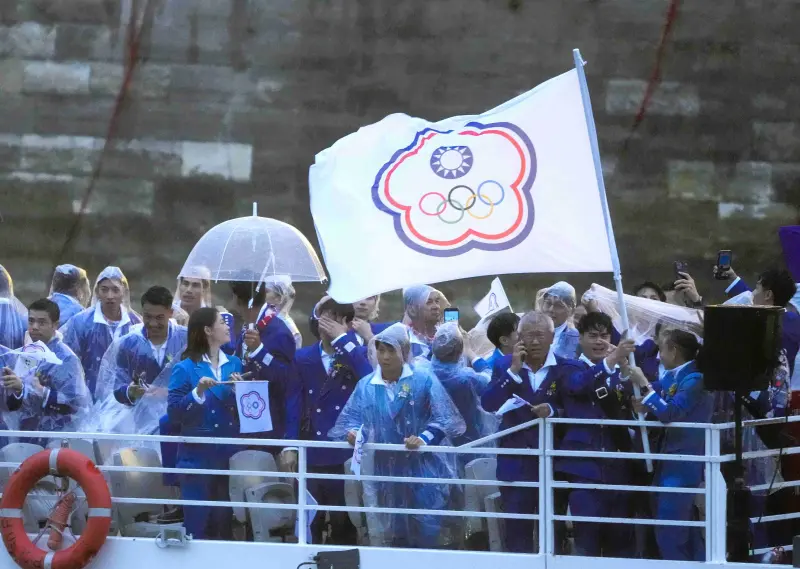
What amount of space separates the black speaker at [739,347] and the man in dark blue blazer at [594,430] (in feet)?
1.65

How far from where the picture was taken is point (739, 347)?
6195 millimetres

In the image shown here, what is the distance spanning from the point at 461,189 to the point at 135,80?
8775mm

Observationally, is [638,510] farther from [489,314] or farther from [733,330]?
[489,314]

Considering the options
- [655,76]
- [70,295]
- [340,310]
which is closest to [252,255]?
[340,310]

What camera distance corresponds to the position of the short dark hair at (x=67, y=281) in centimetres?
884

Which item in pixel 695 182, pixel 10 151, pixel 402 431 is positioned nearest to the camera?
pixel 402 431

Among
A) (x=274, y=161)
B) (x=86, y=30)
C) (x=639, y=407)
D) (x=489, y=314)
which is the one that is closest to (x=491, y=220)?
(x=639, y=407)

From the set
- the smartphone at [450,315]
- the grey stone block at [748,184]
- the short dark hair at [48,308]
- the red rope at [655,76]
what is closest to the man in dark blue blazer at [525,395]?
the smartphone at [450,315]

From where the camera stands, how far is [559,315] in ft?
25.9

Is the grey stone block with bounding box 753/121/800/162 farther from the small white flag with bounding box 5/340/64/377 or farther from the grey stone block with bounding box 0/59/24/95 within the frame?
the small white flag with bounding box 5/340/64/377

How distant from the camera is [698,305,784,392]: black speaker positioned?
620 centimetres

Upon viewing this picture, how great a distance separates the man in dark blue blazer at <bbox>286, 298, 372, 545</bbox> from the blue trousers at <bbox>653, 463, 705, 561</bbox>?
1686 mm

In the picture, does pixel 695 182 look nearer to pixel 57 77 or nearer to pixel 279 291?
pixel 57 77

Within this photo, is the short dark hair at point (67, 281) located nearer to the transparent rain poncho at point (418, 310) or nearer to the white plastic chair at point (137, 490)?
the white plastic chair at point (137, 490)
